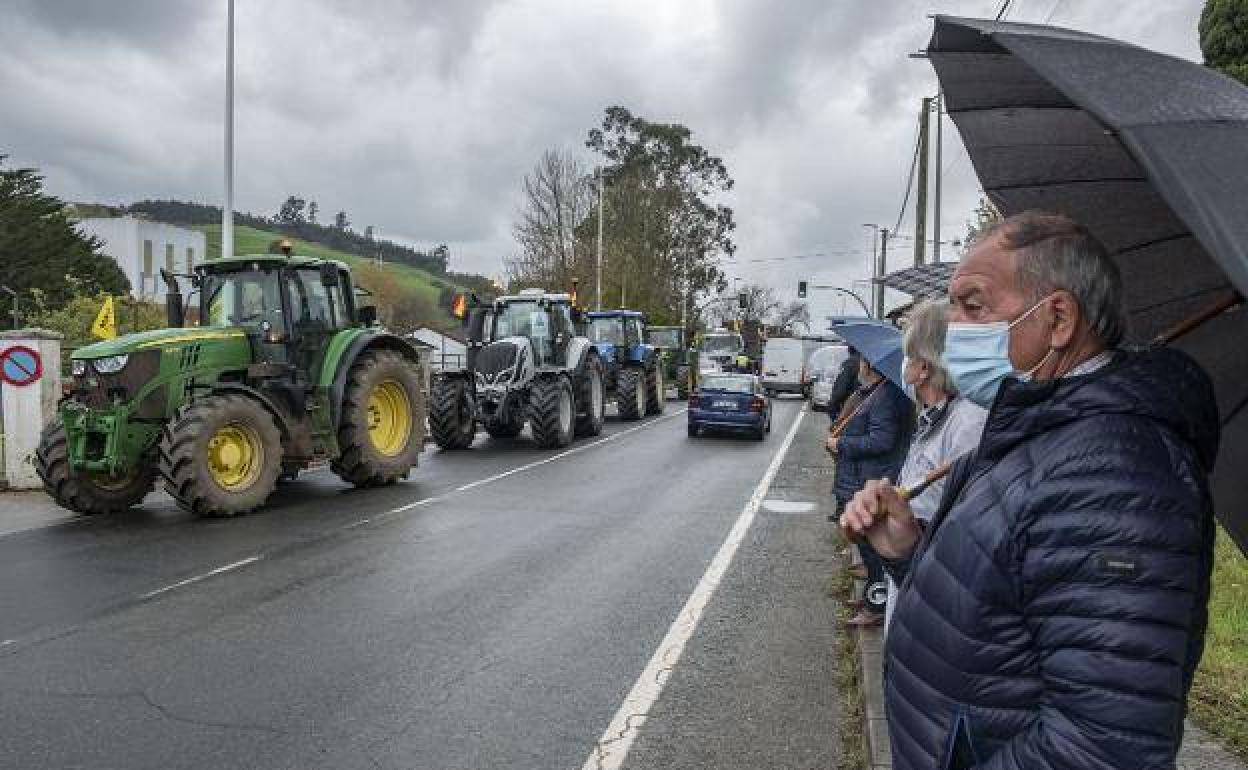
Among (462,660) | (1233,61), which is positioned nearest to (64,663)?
(462,660)

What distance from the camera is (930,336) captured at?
3.71 meters

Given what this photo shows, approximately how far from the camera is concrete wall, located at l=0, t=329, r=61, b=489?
11.1m

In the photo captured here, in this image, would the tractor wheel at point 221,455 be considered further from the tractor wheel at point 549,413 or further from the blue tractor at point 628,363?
the blue tractor at point 628,363

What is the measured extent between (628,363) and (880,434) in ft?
60.7

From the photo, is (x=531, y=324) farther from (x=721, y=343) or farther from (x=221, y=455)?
(x=721, y=343)

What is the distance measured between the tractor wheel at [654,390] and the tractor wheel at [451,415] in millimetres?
9269

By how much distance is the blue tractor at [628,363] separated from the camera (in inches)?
890

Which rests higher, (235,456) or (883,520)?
(883,520)

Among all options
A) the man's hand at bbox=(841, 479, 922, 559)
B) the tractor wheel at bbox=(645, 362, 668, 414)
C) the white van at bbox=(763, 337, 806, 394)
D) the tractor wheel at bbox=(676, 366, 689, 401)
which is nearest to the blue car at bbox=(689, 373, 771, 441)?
the tractor wheel at bbox=(645, 362, 668, 414)

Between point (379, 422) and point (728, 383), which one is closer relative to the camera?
point (379, 422)

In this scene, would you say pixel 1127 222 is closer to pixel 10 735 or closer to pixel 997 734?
pixel 997 734

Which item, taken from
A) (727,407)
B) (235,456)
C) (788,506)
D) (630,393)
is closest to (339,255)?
(630,393)

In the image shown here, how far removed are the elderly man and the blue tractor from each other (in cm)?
2036

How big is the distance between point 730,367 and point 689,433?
20910mm
